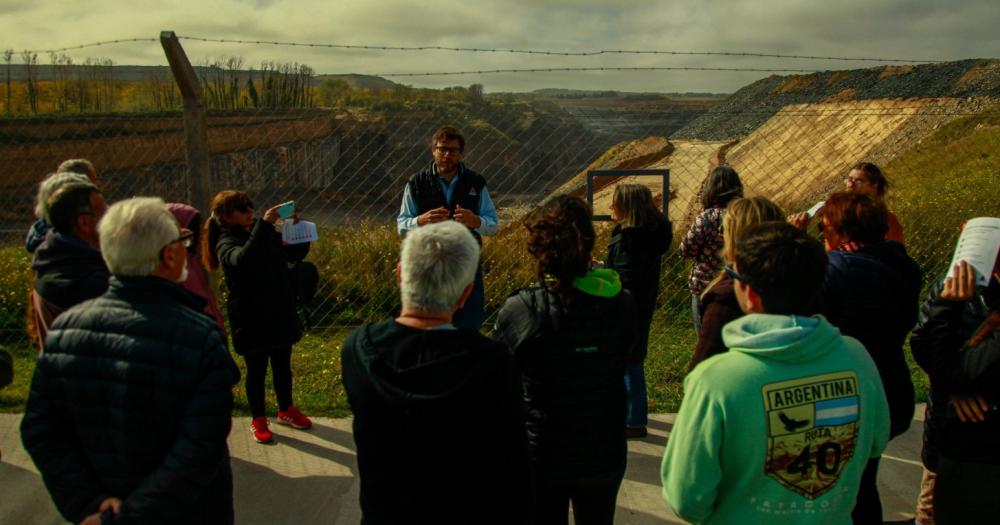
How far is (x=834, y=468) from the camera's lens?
1940 millimetres

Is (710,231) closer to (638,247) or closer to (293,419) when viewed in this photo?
(638,247)

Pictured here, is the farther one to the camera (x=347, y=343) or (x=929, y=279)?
(x=929, y=279)

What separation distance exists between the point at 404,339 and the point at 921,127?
67.1 feet

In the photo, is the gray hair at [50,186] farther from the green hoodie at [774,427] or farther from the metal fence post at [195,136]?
the green hoodie at [774,427]

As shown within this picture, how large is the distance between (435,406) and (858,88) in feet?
101

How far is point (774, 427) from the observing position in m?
1.84

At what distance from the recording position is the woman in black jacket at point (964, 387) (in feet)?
7.73

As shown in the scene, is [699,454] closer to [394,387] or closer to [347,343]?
[394,387]

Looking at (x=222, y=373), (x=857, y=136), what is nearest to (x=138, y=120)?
(x=222, y=373)

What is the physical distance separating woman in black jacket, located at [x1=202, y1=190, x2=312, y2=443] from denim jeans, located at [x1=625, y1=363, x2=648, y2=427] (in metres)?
1.92

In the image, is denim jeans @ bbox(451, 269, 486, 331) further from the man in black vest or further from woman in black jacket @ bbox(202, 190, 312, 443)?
woman in black jacket @ bbox(202, 190, 312, 443)

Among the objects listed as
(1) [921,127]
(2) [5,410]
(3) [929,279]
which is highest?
(1) [921,127]

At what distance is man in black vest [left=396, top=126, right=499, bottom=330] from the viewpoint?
4.25 meters

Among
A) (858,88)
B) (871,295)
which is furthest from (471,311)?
(858,88)
